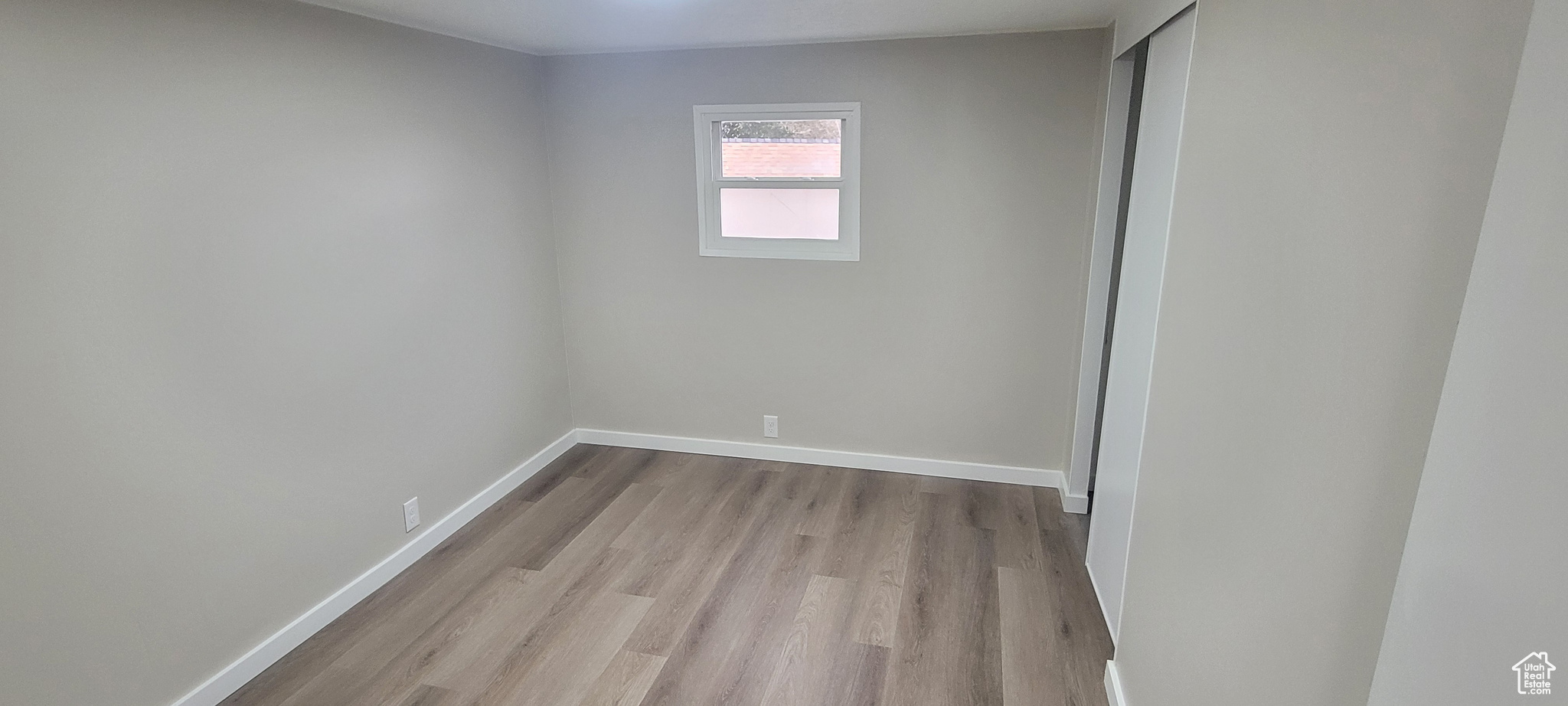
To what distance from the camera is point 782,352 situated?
12.8 ft

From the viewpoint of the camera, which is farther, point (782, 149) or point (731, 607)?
point (782, 149)

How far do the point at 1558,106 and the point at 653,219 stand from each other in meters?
3.53

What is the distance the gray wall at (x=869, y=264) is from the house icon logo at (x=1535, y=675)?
2926mm

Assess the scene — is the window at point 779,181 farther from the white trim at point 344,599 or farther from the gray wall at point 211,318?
the white trim at point 344,599

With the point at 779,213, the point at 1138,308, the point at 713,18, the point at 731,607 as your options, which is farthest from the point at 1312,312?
the point at 779,213

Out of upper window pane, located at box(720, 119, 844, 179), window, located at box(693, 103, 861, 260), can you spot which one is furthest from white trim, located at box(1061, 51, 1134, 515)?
upper window pane, located at box(720, 119, 844, 179)

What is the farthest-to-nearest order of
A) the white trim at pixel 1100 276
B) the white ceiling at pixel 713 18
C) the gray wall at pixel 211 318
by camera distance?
the white trim at pixel 1100 276 < the white ceiling at pixel 713 18 < the gray wall at pixel 211 318

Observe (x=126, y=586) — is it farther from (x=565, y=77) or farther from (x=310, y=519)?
(x=565, y=77)

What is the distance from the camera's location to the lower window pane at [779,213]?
12.0 feet

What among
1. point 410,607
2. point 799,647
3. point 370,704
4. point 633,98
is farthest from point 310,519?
point 633,98

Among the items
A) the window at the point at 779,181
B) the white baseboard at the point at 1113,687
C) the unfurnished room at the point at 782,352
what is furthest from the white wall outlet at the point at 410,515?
the white baseboard at the point at 1113,687

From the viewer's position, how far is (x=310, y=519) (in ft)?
8.50

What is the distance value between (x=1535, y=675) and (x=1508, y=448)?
0.63ft

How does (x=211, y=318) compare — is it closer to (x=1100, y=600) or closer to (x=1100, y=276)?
(x=1100, y=600)
